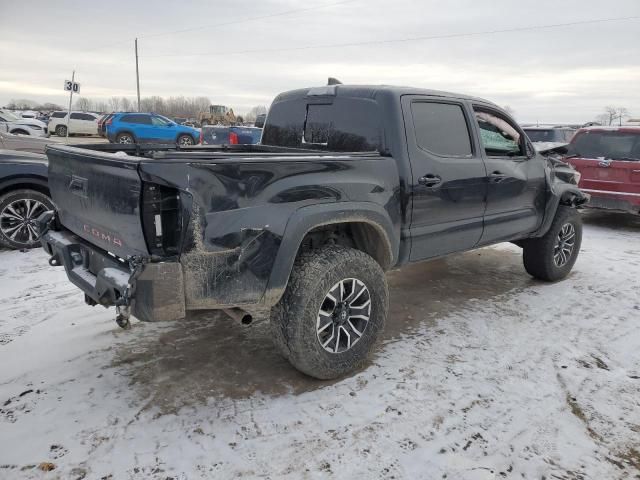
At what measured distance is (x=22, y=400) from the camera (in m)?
2.91

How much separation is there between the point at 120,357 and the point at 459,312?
9.36 ft

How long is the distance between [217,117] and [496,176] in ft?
134

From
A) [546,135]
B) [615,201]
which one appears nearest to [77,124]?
[546,135]

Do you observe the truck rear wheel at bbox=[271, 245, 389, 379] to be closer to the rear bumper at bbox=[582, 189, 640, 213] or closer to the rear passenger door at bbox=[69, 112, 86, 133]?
the rear bumper at bbox=[582, 189, 640, 213]

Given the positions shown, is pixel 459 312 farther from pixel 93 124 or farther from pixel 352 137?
pixel 93 124

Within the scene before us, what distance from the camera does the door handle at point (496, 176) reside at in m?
4.26

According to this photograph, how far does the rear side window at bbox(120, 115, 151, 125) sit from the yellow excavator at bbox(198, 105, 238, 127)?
1993 cm

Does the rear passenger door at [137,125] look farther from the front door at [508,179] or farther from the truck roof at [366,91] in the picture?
the front door at [508,179]

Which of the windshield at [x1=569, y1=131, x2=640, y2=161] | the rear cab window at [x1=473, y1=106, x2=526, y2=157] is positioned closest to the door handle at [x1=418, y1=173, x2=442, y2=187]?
the rear cab window at [x1=473, y1=106, x2=526, y2=157]

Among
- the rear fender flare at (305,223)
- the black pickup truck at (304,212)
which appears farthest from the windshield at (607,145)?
the rear fender flare at (305,223)

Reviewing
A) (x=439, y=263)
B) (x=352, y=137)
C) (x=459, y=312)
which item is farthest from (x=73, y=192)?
(x=439, y=263)

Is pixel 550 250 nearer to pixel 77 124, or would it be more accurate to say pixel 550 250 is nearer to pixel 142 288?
pixel 142 288

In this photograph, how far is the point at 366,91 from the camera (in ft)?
12.1

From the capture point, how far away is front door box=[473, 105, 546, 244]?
4.34 meters
